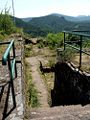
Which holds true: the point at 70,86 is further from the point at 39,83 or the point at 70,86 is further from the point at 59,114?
the point at 59,114

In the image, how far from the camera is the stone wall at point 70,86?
19.0 ft

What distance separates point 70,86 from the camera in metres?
7.06

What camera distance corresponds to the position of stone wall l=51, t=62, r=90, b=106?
19.0 feet

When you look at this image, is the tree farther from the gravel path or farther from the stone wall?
the stone wall

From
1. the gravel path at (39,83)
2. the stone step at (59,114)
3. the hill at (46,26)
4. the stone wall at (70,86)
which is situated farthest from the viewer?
the hill at (46,26)

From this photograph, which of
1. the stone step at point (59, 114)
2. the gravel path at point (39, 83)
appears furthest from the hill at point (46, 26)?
the stone step at point (59, 114)

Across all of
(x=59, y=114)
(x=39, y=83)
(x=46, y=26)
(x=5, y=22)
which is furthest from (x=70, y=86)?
(x=46, y=26)

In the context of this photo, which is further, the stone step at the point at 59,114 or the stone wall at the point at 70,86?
the stone wall at the point at 70,86

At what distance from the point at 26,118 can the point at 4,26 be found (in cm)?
1026

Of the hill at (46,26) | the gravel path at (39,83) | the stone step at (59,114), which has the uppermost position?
the stone step at (59,114)

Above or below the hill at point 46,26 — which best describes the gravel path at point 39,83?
above

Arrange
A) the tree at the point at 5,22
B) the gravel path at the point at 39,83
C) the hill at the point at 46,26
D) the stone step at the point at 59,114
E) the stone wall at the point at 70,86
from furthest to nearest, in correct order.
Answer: the hill at the point at 46,26, the tree at the point at 5,22, the gravel path at the point at 39,83, the stone wall at the point at 70,86, the stone step at the point at 59,114

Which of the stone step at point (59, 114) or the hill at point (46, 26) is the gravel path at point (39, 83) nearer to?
the stone step at point (59, 114)

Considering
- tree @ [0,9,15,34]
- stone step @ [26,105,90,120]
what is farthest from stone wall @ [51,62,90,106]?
tree @ [0,9,15,34]
